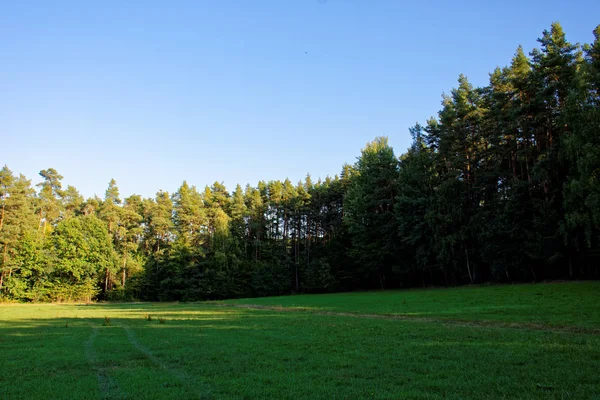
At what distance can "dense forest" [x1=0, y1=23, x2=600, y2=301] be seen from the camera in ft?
126

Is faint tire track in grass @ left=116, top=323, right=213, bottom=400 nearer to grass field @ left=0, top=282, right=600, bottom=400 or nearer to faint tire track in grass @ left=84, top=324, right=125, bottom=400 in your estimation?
grass field @ left=0, top=282, right=600, bottom=400

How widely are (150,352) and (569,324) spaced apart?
16.8m

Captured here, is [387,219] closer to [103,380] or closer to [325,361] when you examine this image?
[325,361]

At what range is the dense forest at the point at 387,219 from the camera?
38.4 metres

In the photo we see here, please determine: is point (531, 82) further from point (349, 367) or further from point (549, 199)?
point (349, 367)

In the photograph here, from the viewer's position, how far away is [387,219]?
209 feet

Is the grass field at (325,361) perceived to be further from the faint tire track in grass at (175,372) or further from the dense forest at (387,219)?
the dense forest at (387,219)

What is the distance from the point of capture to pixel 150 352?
1360 centimetres

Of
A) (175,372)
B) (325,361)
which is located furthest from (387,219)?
(175,372)

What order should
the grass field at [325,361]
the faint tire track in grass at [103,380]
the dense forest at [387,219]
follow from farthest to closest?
1. the dense forest at [387,219]
2. the faint tire track in grass at [103,380]
3. the grass field at [325,361]

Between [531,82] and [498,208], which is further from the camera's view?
[498,208]

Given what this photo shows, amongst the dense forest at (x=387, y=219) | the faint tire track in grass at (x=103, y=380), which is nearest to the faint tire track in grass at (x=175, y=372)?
the faint tire track in grass at (x=103, y=380)

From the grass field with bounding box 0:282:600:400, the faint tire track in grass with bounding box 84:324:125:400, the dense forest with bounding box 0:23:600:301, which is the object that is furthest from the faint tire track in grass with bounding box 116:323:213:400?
the dense forest with bounding box 0:23:600:301

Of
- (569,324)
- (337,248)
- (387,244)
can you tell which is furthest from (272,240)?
(569,324)
